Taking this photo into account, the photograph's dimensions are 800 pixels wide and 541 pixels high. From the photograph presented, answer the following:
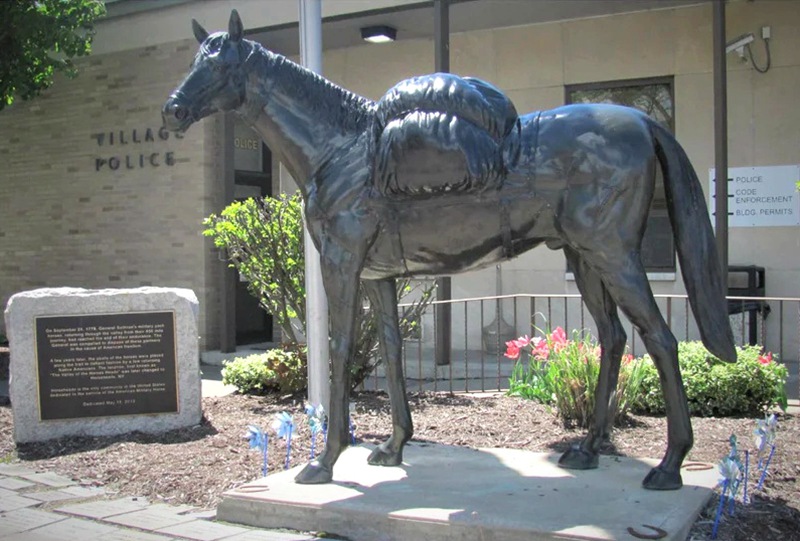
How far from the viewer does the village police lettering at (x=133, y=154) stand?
511 inches

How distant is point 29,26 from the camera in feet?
36.5

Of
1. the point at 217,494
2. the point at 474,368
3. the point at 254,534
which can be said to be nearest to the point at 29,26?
the point at 474,368

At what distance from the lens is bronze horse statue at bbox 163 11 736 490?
14.0 feet

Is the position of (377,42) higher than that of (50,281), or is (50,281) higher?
(377,42)

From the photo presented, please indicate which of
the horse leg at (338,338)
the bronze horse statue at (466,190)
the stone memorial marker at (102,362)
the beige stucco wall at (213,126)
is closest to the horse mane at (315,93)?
the bronze horse statue at (466,190)

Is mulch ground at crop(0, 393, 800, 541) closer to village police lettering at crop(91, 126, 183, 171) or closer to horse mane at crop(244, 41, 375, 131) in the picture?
horse mane at crop(244, 41, 375, 131)

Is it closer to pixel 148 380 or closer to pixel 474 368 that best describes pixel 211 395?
pixel 148 380

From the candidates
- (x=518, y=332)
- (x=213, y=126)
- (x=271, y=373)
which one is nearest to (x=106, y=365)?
(x=271, y=373)

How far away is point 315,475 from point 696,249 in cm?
237

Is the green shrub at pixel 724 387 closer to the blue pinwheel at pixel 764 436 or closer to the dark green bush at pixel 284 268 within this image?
the blue pinwheel at pixel 764 436

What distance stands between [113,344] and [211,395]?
210 cm

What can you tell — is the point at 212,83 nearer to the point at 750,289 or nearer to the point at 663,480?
the point at 663,480

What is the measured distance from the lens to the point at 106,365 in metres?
7.07

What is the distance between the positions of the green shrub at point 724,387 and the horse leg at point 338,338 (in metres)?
3.01
